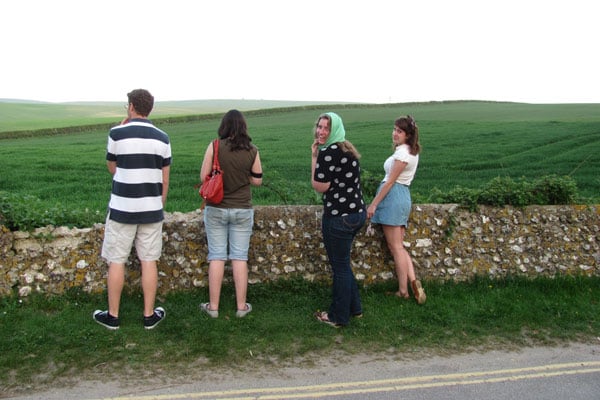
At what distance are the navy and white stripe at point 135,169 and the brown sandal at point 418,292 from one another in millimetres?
2801

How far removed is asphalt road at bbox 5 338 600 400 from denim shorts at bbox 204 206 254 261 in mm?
1265

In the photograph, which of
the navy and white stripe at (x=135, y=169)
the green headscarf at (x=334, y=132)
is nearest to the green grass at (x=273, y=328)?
the navy and white stripe at (x=135, y=169)

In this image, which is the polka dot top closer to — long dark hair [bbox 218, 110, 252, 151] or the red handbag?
long dark hair [bbox 218, 110, 252, 151]

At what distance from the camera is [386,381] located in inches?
162

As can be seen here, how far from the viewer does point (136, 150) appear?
454 centimetres

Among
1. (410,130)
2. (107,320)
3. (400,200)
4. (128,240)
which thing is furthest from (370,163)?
(107,320)

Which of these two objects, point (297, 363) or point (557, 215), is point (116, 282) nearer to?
point (297, 363)

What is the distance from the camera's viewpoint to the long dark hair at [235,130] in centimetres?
482

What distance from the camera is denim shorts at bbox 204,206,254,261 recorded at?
503 cm

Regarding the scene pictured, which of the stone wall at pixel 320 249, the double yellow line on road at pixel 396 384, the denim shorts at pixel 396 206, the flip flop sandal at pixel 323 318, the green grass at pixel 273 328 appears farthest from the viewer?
the denim shorts at pixel 396 206

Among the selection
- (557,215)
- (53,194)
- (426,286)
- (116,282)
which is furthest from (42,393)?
(53,194)

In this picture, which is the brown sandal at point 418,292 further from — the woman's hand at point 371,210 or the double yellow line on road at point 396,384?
the double yellow line on road at point 396,384

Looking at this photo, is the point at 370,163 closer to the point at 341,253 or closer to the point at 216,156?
the point at 341,253

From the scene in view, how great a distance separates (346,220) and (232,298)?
159 cm
